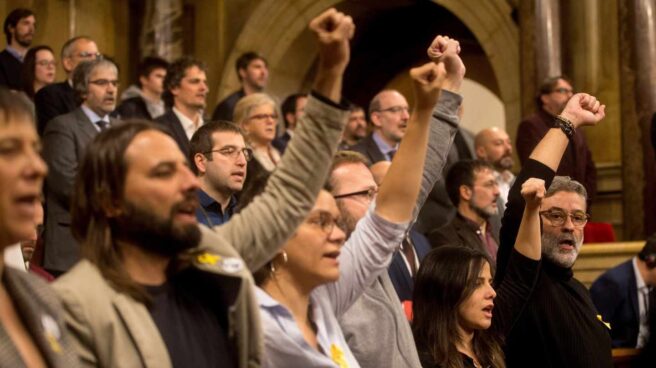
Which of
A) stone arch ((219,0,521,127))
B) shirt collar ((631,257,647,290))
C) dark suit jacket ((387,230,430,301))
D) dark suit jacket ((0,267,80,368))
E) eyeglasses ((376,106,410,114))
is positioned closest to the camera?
dark suit jacket ((0,267,80,368))

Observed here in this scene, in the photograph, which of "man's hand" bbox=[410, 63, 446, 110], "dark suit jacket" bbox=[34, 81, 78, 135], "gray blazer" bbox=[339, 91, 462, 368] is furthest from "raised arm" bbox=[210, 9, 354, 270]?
"dark suit jacket" bbox=[34, 81, 78, 135]

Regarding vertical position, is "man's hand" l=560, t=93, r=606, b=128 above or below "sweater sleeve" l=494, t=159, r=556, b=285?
above

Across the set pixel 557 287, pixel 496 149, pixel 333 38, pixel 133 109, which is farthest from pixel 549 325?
pixel 133 109

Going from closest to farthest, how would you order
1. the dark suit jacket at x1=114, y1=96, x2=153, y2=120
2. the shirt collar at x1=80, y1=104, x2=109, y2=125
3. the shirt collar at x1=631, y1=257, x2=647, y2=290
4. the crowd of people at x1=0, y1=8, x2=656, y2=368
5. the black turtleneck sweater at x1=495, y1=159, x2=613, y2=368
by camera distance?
1. the crowd of people at x1=0, y1=8, x2=656, y2=368
2. the black turtleneck sweater at x1=495, y1=159, x2=613, y2=368
3. the shirt collar at x1=80, y1=104, x2=109, y2=125
4. the shirt collar at x1=631, y1=257, x2=647, y2=290
5. the dark suit jacket at x1=114, y1=96, x2=153, y2=120

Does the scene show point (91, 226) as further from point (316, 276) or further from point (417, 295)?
point (417, 295)

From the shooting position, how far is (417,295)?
4059 millimetres

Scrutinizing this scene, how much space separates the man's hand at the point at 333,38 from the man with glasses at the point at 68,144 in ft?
9.53

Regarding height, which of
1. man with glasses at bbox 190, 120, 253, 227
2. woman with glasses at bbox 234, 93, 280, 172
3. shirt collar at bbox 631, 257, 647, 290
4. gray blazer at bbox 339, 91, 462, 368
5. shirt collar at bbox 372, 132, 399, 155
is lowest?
shirt collar at bbox 631, 257, 647, 290

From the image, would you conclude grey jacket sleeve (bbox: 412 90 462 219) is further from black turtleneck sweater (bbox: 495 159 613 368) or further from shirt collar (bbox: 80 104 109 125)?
shirt collar (bbox: 80 104 109 125)

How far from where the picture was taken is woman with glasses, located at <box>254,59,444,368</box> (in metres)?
2.76

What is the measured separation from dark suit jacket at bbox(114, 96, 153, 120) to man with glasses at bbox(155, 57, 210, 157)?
2.04ft

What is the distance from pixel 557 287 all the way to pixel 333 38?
75.6 inches

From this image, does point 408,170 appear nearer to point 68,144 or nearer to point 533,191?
point 533,191

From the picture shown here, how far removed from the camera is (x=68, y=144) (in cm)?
573
